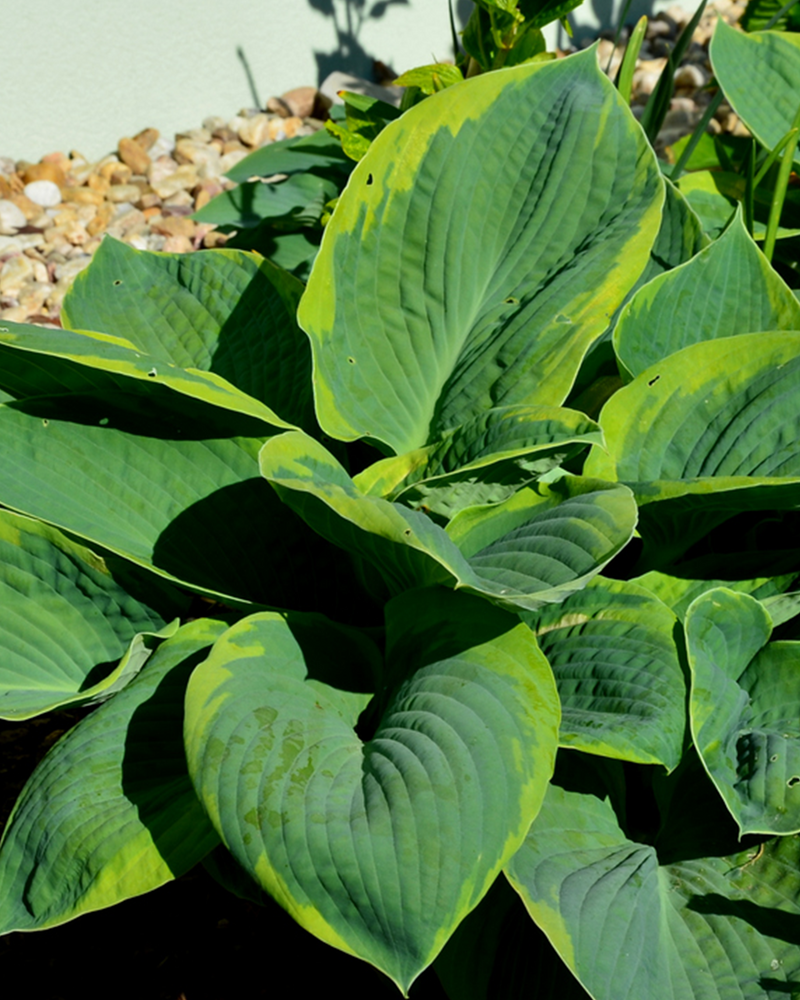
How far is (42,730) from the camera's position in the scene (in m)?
1.64

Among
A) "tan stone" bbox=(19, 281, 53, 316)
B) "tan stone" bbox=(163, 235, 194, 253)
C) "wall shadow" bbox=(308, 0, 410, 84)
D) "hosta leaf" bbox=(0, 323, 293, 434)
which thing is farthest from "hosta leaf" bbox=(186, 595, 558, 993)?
"wall shadow" bbox=(308, 0, 410, 84)

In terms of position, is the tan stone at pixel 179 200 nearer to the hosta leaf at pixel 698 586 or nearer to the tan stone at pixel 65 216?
the tan stone at pixel 65 216

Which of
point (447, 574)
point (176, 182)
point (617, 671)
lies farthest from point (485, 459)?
point (176, 182)

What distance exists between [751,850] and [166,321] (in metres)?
0.98

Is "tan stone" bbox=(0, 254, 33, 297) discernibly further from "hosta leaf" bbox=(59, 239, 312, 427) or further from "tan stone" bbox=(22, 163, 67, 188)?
"hosta leaf" bbox=(59, 239, 312, 427)

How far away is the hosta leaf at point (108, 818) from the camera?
3.01 ft

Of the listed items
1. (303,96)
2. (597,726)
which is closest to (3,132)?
(303,96)

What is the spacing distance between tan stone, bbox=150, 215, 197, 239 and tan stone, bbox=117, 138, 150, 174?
1.13ft

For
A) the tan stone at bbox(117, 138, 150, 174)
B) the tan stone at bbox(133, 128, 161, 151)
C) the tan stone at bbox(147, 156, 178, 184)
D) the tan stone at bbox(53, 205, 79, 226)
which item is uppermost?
the tan stone at bbox(133, 128, 161, 151)

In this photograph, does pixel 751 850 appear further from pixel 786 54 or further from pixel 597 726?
pixel 786 54

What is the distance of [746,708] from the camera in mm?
1038

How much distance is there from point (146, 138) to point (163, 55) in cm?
25

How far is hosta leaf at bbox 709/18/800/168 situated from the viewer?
5.52 ft

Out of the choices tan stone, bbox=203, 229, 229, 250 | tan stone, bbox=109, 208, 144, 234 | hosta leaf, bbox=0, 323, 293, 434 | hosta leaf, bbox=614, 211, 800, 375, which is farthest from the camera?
tan stone, bbox=109, 208, 144, 234
